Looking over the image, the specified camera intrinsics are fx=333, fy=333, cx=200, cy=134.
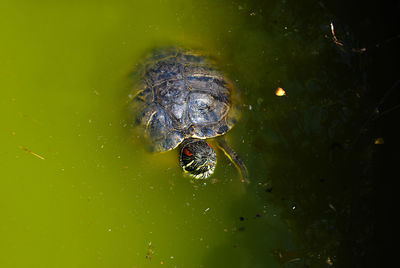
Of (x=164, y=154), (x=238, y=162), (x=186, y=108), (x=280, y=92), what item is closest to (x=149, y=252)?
(x=164, y=154)

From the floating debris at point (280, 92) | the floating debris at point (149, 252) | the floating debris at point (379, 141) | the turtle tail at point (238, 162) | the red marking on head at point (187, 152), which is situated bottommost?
the floating debris at point (379, 141)

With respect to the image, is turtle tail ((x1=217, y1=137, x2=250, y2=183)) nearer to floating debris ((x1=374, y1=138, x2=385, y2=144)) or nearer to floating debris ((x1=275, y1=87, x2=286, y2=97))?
floating debris ((x1=275, y1=87, x2=286, y2=97))

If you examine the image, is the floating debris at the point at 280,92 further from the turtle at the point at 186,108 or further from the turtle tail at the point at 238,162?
the turtle tail at the point at 238,162

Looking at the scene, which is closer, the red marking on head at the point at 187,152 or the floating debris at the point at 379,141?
the red marking on head at the point at 187,152

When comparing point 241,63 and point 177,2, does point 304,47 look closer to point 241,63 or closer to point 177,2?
point 241,63

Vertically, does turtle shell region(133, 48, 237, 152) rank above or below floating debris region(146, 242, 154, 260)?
above

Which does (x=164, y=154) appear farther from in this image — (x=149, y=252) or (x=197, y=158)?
(x=149, y=252)

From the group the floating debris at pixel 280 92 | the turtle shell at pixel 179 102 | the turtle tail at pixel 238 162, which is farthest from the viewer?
the floating debris at pixel 280 92

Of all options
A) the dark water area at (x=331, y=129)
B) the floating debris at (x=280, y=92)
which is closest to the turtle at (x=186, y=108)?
the dark water area at (x=331, y=129)

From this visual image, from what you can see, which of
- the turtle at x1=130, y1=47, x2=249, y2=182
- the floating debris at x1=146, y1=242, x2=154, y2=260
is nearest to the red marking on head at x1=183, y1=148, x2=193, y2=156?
the turtle at x1=130, y1=47, x2=249, y2=182
